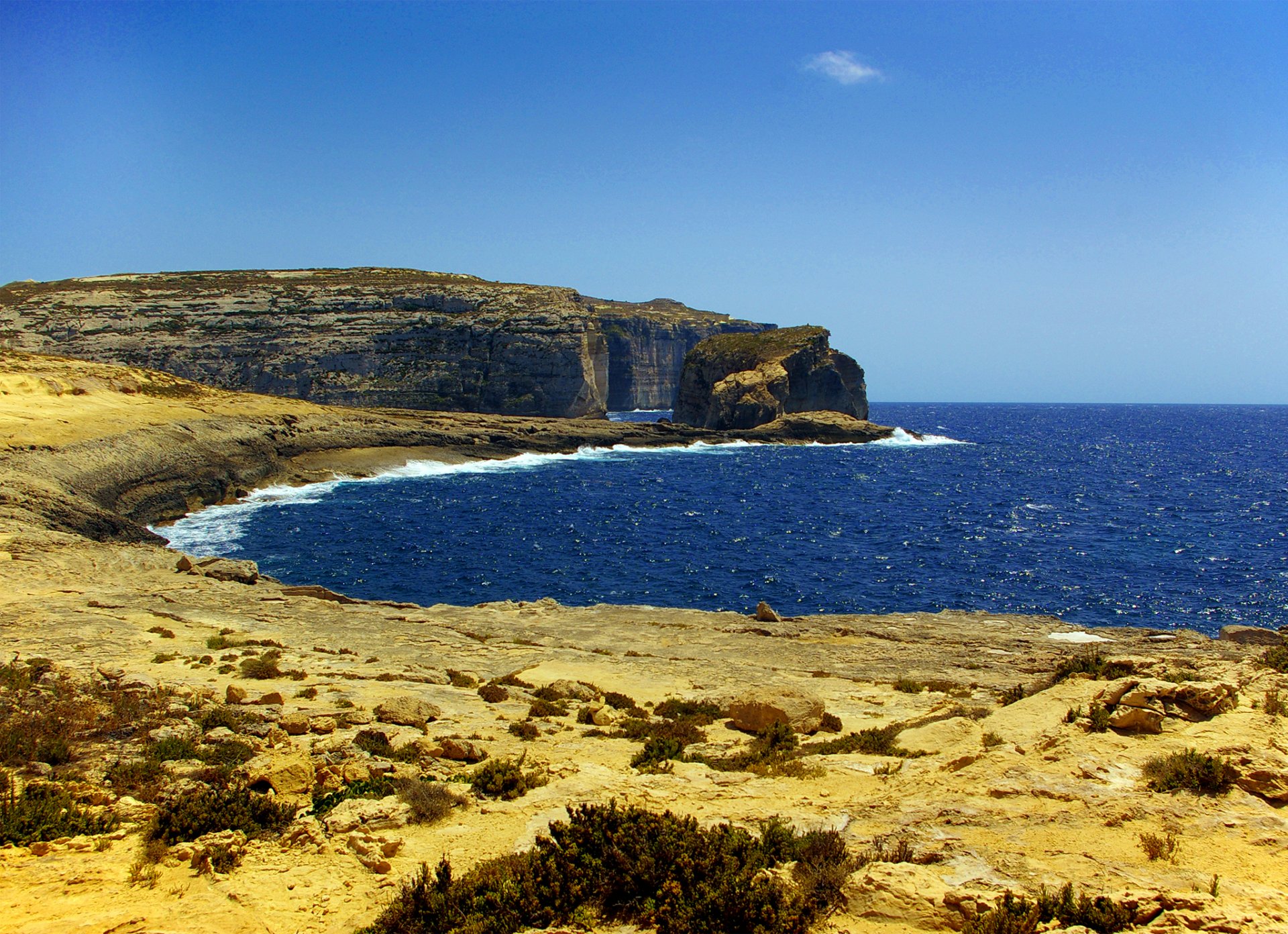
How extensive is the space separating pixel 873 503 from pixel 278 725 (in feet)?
166

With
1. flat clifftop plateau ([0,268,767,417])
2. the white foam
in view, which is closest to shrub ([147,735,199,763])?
Answer: the white foam

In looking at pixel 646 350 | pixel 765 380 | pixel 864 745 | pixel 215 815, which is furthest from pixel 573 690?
pixel 646 350

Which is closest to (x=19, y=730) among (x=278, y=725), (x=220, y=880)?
(x=278, y=725)

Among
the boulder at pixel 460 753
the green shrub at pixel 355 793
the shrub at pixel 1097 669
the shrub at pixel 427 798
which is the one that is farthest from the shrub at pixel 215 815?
the shrub at pixel 1097 669

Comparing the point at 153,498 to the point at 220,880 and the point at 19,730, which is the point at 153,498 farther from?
the point at 220,880

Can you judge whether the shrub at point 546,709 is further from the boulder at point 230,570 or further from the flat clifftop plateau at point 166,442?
the flat clifftop plateau at point 166,442

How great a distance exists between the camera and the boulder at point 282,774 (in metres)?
9.55

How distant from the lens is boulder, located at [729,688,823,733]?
42.7 feet

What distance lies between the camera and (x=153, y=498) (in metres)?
45.9

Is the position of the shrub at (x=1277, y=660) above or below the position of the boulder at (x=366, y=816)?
above

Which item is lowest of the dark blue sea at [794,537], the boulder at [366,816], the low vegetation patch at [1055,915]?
the dark blue sea at [794,537]

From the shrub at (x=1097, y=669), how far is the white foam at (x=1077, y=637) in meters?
6.37

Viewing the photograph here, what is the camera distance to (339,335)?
96250mm

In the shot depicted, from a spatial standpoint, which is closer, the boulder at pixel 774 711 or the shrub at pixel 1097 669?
the boulder at pixel 774 711
